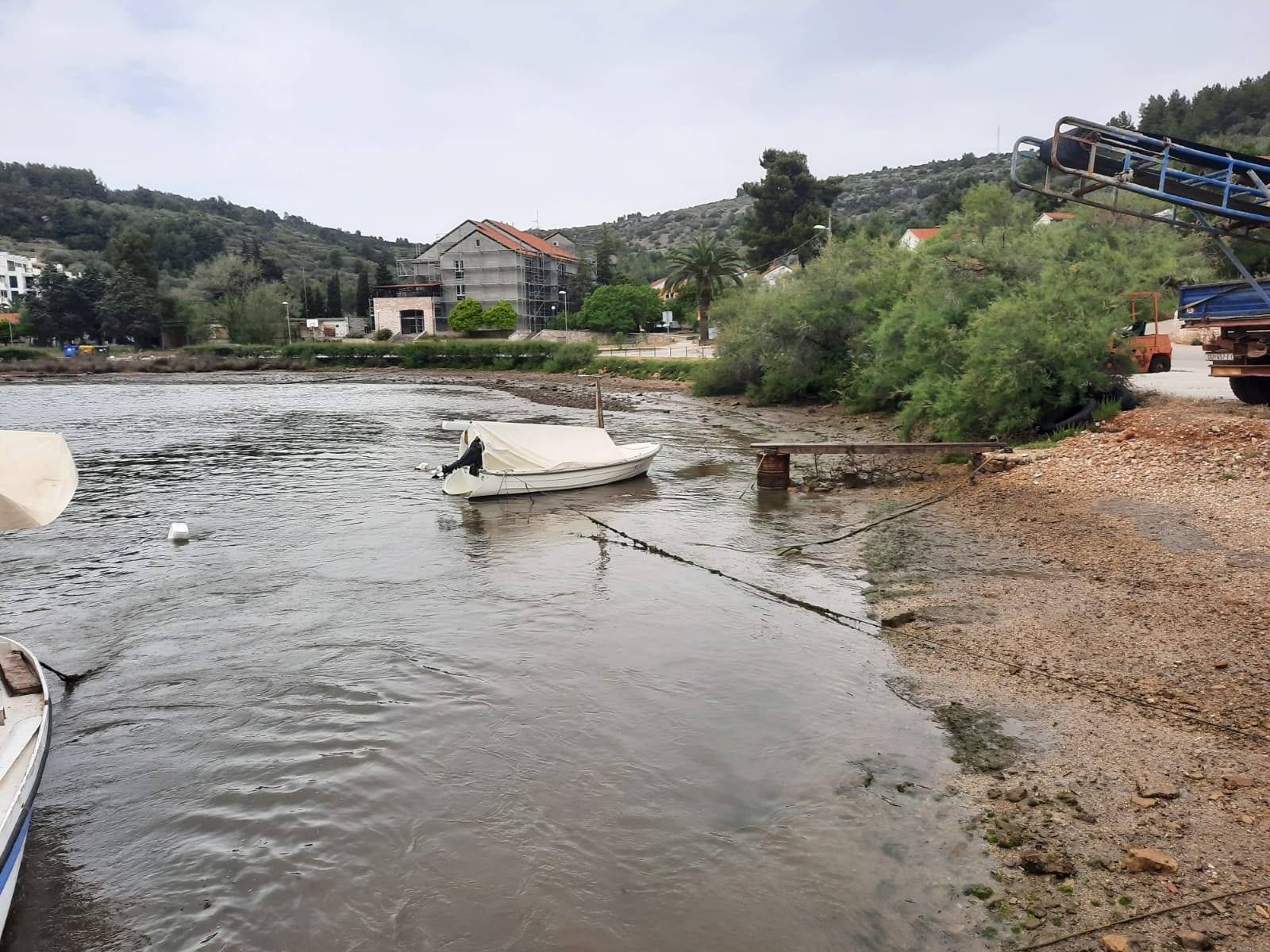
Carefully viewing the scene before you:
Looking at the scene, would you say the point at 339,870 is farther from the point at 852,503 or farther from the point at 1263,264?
the point at 1263,264

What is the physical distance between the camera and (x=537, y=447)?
24.1 metres

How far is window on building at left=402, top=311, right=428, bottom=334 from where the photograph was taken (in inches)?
4518

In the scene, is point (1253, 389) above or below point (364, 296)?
below

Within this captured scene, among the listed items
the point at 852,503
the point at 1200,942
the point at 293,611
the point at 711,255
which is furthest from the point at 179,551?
the point at 711,255

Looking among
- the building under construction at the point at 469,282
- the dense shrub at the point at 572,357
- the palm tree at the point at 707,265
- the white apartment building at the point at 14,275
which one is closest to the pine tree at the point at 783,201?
the palm tree at the point at 707,265

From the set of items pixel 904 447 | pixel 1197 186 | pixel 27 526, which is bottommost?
pixel 904 447

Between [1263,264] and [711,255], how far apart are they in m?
44.7

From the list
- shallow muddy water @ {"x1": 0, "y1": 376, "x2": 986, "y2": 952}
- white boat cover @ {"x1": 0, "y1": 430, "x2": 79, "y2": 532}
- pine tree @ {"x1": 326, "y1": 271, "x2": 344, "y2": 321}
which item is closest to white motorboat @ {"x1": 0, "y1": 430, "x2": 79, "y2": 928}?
→ white boat cover @ {"x1": 0, "y1": 430, "x2": 79, "y2": 532}

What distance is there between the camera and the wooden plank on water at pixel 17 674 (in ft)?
28.1

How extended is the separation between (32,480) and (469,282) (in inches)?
4335

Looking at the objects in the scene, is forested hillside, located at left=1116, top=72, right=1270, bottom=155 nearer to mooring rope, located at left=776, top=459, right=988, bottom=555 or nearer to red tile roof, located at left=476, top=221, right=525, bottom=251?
red tile roof, located at left=476, top=221, right=525, bottom=251

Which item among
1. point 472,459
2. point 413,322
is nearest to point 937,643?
point 472,459

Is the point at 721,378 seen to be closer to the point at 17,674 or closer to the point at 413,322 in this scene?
the point at 17,674

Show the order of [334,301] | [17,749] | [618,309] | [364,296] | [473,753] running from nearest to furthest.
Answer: [17,749] < [473,753] < [618,309] < [364,296] < [334,301]
